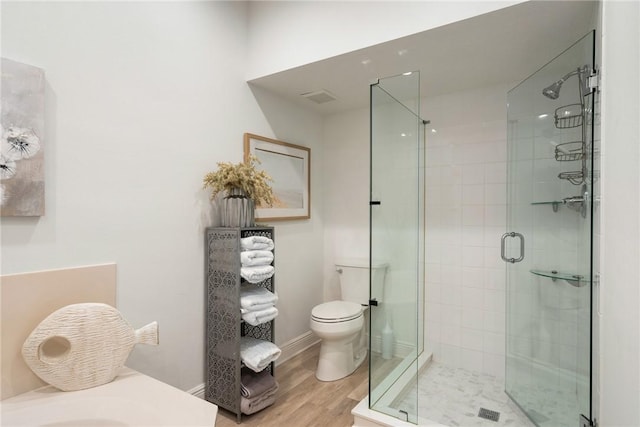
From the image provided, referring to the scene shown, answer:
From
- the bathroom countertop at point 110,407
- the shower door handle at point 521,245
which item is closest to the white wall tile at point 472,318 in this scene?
the shower door handle at point 521,245

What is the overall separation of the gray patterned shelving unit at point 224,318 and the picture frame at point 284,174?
1.85 ft

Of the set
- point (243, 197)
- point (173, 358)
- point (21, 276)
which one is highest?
point (243, 197)

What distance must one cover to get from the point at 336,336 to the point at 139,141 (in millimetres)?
1825

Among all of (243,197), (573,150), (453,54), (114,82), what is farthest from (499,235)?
(114,82)

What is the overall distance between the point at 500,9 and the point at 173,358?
2.61 metres

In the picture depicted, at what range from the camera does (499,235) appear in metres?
2.62

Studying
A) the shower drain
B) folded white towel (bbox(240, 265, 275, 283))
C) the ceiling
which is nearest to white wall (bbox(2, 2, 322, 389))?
folded white towel (bbox(240, 265, 275, 283))

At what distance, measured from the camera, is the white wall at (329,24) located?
71.5 inches

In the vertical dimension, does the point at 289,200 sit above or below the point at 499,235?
above

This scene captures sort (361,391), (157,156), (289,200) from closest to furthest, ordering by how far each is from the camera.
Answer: (157,156)
(361,391)
(289,200)

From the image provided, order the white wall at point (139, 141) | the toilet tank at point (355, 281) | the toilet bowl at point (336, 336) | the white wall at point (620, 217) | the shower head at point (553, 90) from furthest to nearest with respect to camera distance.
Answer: the toilet tank at point (355, 281) < the toilet bowl at point (336, 336) < the shower head at point (553, 90) < the white wall at point (139, 141) < the white wall at point (620, 217)

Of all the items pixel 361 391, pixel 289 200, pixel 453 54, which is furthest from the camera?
pixel 289 200

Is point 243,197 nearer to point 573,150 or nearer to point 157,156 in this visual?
point 157,156

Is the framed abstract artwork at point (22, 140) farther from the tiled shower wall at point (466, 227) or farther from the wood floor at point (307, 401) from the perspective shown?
the tiled shower wall at point (466, 227)
